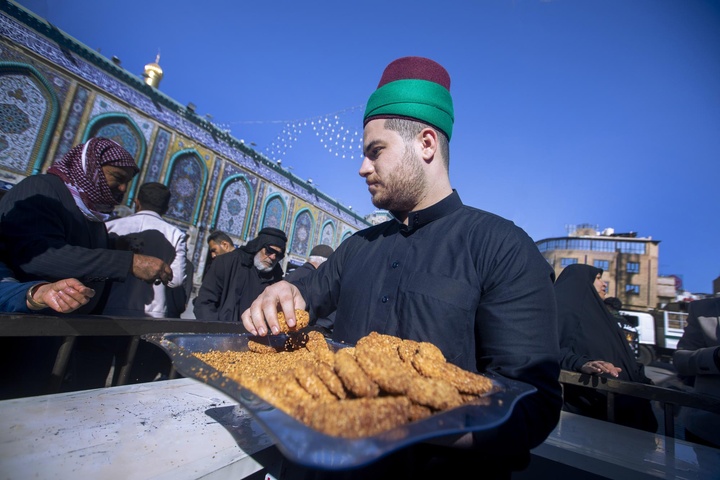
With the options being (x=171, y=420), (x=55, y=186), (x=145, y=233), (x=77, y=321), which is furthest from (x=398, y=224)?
(x=145, y=233)

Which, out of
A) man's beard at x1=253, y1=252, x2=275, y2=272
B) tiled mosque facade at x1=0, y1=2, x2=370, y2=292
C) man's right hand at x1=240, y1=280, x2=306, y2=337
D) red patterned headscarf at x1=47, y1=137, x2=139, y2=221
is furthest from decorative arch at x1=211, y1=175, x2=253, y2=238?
man's right hand at x1=240, y1=280, x2=306, y2=337

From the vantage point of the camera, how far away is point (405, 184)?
5.17 feet

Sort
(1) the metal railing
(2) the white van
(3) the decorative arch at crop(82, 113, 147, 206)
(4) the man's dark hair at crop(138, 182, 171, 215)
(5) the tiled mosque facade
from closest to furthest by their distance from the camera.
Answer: (1) the metal railing < (4) the man's dark hair at crop(138, 182, 171, 215) < (5) the tiled mosque facade < (3) the decorative arch at crop(82, 113, 147, 206) < (2) the white van

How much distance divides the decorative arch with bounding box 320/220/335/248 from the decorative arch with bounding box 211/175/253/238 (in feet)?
19.9

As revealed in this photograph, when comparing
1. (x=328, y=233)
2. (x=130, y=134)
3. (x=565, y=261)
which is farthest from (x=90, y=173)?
(x=565, y=261)

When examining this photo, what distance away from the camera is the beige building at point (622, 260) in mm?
33656

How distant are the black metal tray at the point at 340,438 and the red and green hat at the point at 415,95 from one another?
4.26 feet

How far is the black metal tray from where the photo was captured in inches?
20.0

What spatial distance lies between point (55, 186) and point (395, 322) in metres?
2.46

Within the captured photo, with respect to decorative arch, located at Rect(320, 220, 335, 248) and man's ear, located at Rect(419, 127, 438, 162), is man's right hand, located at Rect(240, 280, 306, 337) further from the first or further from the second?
decorative arch, located at Rect(320, 220, 335, 248)

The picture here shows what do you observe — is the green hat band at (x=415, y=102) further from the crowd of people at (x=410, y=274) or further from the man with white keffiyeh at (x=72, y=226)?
the man with white keffiyeh at (x=72, y=226)

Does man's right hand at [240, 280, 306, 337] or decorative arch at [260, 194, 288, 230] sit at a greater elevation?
decorative arch at [260, 194, 288, 230]

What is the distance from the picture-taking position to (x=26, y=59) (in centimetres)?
750

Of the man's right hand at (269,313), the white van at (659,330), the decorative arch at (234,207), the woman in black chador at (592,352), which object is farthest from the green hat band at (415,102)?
the white van at (659,330)
